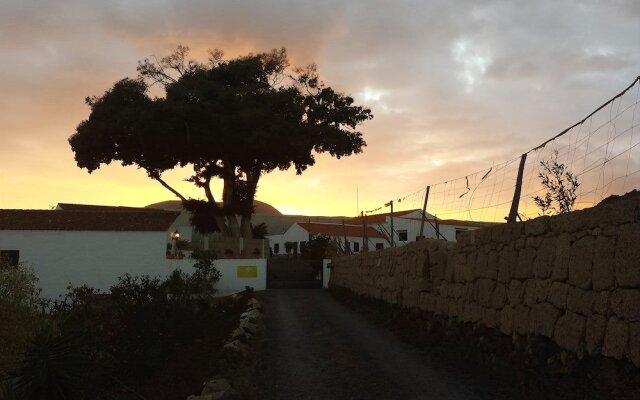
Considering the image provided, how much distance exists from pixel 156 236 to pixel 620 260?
30.0m

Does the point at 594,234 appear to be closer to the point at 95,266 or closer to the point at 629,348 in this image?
the point at 629,348

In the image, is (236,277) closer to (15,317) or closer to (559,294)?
(15,317)

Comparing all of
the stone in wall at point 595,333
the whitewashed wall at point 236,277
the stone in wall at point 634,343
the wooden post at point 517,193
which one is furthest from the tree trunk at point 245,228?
the stone in wall at point 634,343

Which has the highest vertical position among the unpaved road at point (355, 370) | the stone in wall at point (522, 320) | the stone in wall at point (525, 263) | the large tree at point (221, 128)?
the large tree at point (221, 128)

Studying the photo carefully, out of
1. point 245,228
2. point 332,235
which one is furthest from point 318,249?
point 332,235

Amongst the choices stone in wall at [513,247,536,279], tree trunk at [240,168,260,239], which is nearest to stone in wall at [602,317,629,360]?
stone in wall at [513,247,536,279]

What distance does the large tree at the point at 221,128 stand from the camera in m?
36.6

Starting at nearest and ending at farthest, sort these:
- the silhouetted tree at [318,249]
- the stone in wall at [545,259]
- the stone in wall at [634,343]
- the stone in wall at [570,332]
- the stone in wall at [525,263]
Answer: the stone in wall at [634,343] < the stone in wall at [570,332] < the stone in wall at [545,259] < the stone in wall at [525,263] < the silhouetted tree at [318,249]

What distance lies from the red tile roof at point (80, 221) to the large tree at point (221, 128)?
6586mm

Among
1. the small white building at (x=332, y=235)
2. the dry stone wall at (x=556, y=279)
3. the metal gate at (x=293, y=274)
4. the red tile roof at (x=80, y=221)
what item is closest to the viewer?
the dry stone wall at (x=556, y=279)

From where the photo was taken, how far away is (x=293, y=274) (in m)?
39.4

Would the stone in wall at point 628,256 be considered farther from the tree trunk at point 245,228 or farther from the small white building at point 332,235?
the small white building at point 332,235

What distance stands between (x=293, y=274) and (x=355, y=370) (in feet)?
101

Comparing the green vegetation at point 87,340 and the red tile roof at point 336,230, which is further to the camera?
the red tile roof at point 336,230
